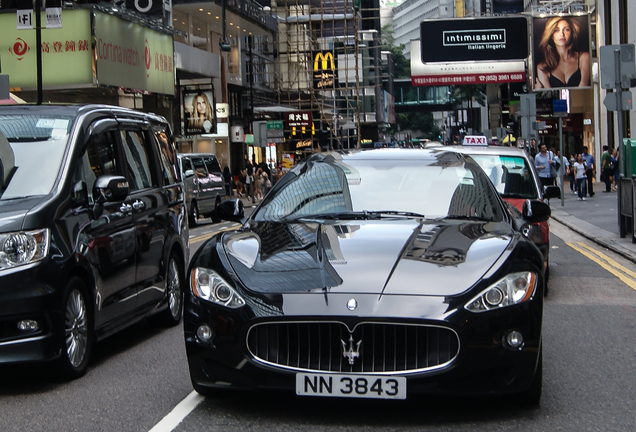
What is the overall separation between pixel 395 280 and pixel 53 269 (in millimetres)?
2279

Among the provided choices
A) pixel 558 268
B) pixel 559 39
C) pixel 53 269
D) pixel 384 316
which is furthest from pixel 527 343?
pixel 559 39

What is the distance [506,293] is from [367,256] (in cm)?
77

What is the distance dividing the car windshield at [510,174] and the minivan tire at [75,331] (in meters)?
6.35

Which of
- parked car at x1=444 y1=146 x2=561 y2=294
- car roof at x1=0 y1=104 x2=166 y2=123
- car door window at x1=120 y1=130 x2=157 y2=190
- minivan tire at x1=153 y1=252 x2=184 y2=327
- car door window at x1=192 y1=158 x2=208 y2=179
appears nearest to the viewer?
car roof at x1=0 y1=104 x2=166 y2=123

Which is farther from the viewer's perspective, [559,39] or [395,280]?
[559,39]

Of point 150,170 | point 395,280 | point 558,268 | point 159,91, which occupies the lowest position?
point 558,268

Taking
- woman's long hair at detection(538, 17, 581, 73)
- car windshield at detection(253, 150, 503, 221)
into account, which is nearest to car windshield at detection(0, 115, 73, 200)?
car windshield at detection(253, 150, 503, 221)

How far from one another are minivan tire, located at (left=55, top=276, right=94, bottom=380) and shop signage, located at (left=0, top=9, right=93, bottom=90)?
84.3 feet

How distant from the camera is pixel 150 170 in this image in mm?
8484

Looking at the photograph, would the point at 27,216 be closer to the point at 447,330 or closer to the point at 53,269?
the point at 53,269

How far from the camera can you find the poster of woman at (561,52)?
48094mm

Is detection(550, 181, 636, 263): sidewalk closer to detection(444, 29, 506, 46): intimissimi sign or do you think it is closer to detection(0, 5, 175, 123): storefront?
detection(0, 5, 175, 123): storefront

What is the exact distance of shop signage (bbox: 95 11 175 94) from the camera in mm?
31875

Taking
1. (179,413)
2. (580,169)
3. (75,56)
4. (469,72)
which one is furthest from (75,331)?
(469,72)
